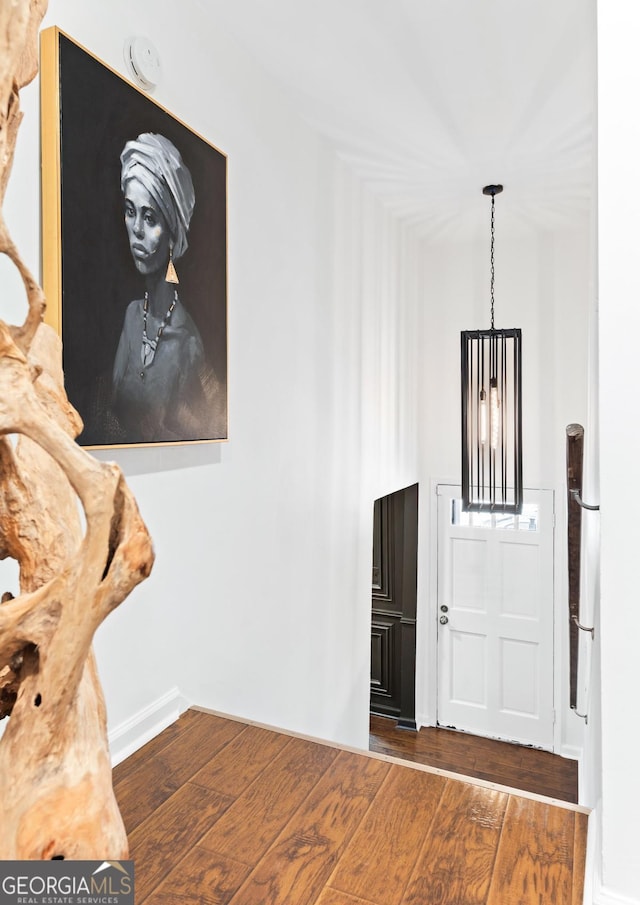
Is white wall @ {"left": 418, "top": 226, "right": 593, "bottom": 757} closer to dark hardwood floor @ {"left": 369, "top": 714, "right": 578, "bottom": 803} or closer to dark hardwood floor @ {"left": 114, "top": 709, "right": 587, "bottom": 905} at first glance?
dark hardwood floor @ {"left": 369, "top": 714, "right": 578, "bottom": 803}

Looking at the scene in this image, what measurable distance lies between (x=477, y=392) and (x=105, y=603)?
12.4ft

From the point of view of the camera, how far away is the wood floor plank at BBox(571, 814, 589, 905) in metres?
1.08

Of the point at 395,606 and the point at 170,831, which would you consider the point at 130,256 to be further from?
the point at 395,606

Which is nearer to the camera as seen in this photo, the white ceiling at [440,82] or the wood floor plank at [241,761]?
the wood floor plank at [241,761]

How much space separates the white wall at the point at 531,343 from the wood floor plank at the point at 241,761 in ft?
9.94

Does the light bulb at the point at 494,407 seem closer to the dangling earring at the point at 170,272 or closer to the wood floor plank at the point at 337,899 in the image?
the dangling earring at the point at 170,272

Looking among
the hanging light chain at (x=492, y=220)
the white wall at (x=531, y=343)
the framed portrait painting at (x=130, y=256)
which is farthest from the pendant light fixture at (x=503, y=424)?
the framed portrait painting at (x=130, y=256)

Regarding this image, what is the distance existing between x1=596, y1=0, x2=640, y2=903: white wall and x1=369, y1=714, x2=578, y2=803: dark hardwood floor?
9.99 ft

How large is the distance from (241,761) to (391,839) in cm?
45

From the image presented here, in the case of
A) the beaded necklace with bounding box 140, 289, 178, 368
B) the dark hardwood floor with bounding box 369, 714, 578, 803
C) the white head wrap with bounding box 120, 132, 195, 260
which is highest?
the white head wrap with bounding box 120, 132, 195, 260

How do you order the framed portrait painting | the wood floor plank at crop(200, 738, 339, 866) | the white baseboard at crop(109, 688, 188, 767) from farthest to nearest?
the white baseboard at crop(109, 688, 188, 767) < the framed portrait painting < the wood floor plank at crop(200, 738, 339, 866)

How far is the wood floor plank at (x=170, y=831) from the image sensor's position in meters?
1.13

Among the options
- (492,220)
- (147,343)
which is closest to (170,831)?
(147,343)

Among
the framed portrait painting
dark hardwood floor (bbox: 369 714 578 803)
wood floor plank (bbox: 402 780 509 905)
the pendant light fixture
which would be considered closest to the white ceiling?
the framed portrait painting
